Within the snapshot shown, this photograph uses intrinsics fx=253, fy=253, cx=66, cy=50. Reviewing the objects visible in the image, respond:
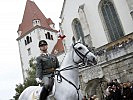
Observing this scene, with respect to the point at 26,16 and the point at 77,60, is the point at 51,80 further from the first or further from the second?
the point at 26,16

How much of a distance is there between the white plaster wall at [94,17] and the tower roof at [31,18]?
57.1ft

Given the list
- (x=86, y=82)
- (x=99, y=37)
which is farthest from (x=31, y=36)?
(x=86, y=82)

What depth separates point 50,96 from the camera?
586cm

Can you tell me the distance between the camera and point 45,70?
6.09 meters

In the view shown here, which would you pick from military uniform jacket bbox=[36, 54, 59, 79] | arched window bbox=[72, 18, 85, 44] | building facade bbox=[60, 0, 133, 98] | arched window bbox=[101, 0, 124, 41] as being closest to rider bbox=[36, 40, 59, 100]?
military uniform jacket bbox=[36, 54, 59, 79]

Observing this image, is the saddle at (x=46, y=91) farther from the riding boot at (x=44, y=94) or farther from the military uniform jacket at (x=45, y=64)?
the military uniform jacket at (x=45, y=64)

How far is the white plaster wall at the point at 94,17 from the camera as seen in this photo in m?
23.4

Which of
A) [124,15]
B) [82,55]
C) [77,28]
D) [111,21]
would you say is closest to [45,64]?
[82,55]

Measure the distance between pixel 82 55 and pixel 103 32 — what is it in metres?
19.4

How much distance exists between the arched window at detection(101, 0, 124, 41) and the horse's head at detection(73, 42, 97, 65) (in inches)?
740

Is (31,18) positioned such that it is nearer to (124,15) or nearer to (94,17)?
(94,17)

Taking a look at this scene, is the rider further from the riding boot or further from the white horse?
the white horse

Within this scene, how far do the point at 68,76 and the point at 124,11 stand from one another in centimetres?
1871

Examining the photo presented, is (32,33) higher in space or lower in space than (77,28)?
higher
